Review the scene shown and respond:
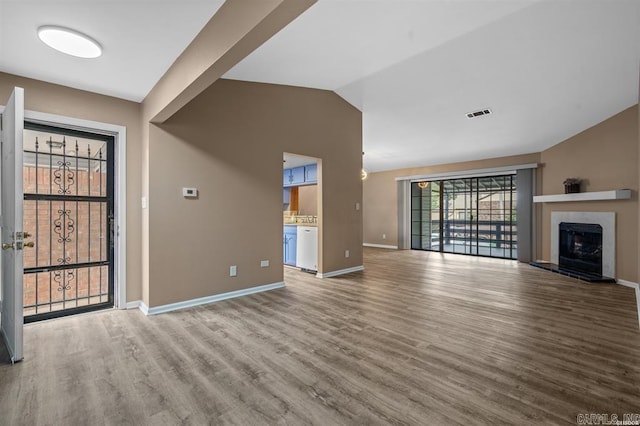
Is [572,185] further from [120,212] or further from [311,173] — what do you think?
[120,212]

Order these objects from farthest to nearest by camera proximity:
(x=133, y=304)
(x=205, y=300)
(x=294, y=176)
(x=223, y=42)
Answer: (x=294, y=176) → (x=205, y=300) → (x=133, y=304) → (x=223, y=42)

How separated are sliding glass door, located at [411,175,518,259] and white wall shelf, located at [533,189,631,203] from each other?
108cm

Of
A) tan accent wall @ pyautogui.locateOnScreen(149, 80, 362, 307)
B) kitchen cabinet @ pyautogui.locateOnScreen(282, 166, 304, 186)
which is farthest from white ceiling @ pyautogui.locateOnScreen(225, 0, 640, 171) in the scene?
kitchen cabinet @ pyautogui.locateOnScreen(282, 166, 304, 186)

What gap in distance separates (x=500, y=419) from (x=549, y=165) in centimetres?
654

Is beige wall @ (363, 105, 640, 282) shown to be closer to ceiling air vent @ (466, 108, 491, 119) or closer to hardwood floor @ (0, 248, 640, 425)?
hardwood floor @ (0, 248, 640, 425)

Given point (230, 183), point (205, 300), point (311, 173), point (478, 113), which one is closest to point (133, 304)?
point (205, 300)

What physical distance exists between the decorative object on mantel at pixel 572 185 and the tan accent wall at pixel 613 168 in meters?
0.09

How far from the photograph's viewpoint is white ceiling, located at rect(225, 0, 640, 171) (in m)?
2.95

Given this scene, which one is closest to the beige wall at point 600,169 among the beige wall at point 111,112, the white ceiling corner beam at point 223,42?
the white ceiling corner beam at point 223,42

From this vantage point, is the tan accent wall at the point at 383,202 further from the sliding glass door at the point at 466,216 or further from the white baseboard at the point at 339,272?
the white baseboard at the point at 339,272

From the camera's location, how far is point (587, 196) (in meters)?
5.27

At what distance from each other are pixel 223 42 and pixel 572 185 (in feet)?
21.4

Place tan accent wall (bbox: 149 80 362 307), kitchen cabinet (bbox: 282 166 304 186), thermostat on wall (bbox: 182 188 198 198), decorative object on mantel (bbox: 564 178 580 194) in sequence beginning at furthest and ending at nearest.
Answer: kitchen cabinet (bbox: 282 166 304 186) → decorative object on mantel (bbox: 564 178 580 194) → thermostat on wall (bbox: 182 188 198 198) → tan accent wall (bbox: 149 80 362 307)

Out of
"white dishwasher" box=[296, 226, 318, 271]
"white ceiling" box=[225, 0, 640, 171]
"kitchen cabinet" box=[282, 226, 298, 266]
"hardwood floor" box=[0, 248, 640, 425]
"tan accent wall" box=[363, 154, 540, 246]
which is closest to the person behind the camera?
"hardwood floor" box=[0, 248, 640, 425]
